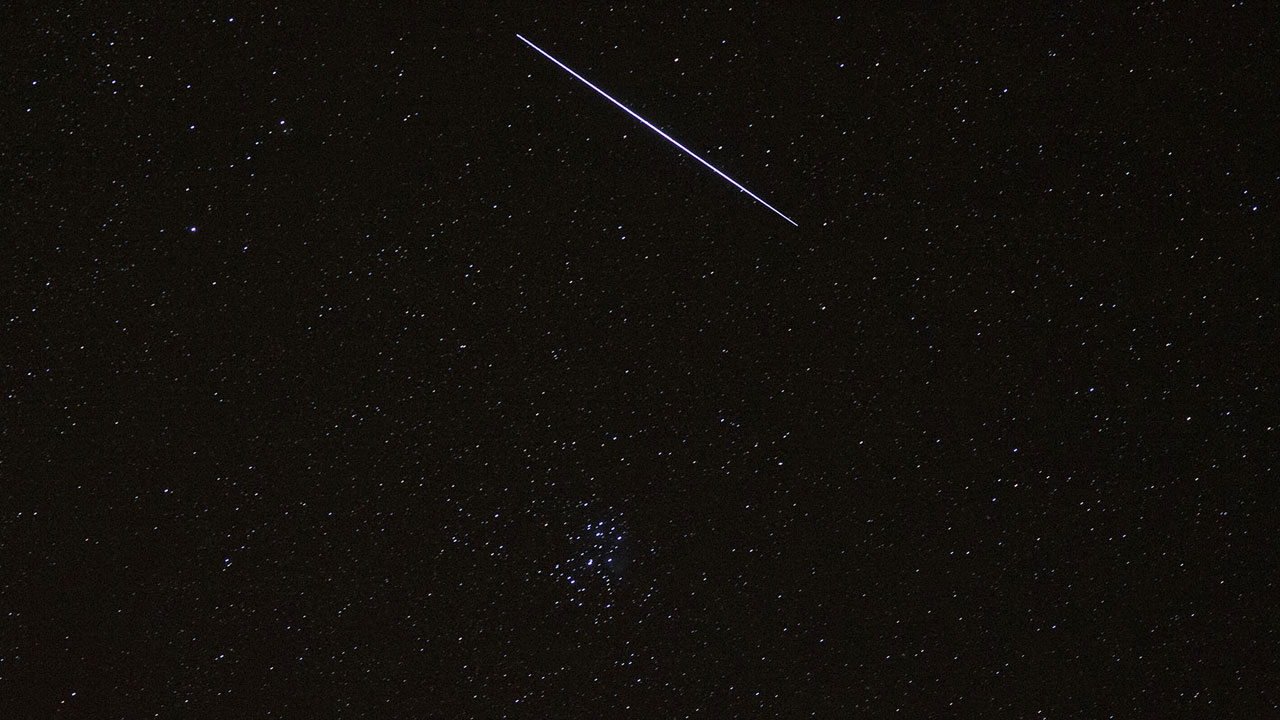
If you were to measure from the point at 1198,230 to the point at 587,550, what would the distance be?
0.73 ft

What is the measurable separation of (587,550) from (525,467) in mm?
34

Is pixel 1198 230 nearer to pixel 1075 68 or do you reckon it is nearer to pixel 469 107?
pixel 1075 68

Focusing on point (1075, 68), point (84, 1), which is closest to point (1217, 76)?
point (1075, 68)

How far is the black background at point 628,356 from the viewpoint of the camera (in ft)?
0.88

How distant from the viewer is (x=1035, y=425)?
0.96 feet

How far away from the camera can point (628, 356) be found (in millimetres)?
282

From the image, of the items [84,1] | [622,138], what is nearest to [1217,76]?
[622,138]

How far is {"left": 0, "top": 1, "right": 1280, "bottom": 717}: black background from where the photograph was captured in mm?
268

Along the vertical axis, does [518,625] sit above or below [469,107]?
below

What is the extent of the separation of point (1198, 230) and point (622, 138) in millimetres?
186

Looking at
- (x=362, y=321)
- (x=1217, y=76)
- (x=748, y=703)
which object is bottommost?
(x=748, y=703)

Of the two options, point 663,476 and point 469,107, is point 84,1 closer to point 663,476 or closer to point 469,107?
point 469,107

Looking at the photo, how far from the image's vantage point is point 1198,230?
11.3 inches

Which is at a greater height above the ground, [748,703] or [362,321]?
[362,321]
